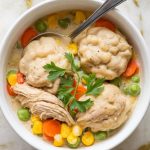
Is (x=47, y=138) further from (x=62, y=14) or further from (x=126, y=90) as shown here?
(x=62, y=14)

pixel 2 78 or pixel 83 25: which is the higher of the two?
pixel 83 25

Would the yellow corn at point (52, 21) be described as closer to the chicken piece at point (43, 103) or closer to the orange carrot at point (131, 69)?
the chicken piece at point (43, 103)

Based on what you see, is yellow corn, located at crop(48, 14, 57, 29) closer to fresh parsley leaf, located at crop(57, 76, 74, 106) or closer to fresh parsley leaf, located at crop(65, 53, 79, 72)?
fresh parsley leaf, located at crop(65, 53, 79, 72)

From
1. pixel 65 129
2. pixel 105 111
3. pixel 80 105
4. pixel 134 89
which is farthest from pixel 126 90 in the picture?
pixel 65 129

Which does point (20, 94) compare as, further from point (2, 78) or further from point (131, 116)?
point (131, 116)

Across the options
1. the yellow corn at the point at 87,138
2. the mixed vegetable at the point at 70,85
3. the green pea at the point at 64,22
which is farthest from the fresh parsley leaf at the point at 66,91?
the green pea at the point at 64,22

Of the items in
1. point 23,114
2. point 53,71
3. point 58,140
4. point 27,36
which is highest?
point 27,36

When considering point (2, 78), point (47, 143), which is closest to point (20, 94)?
point (2, 78)
